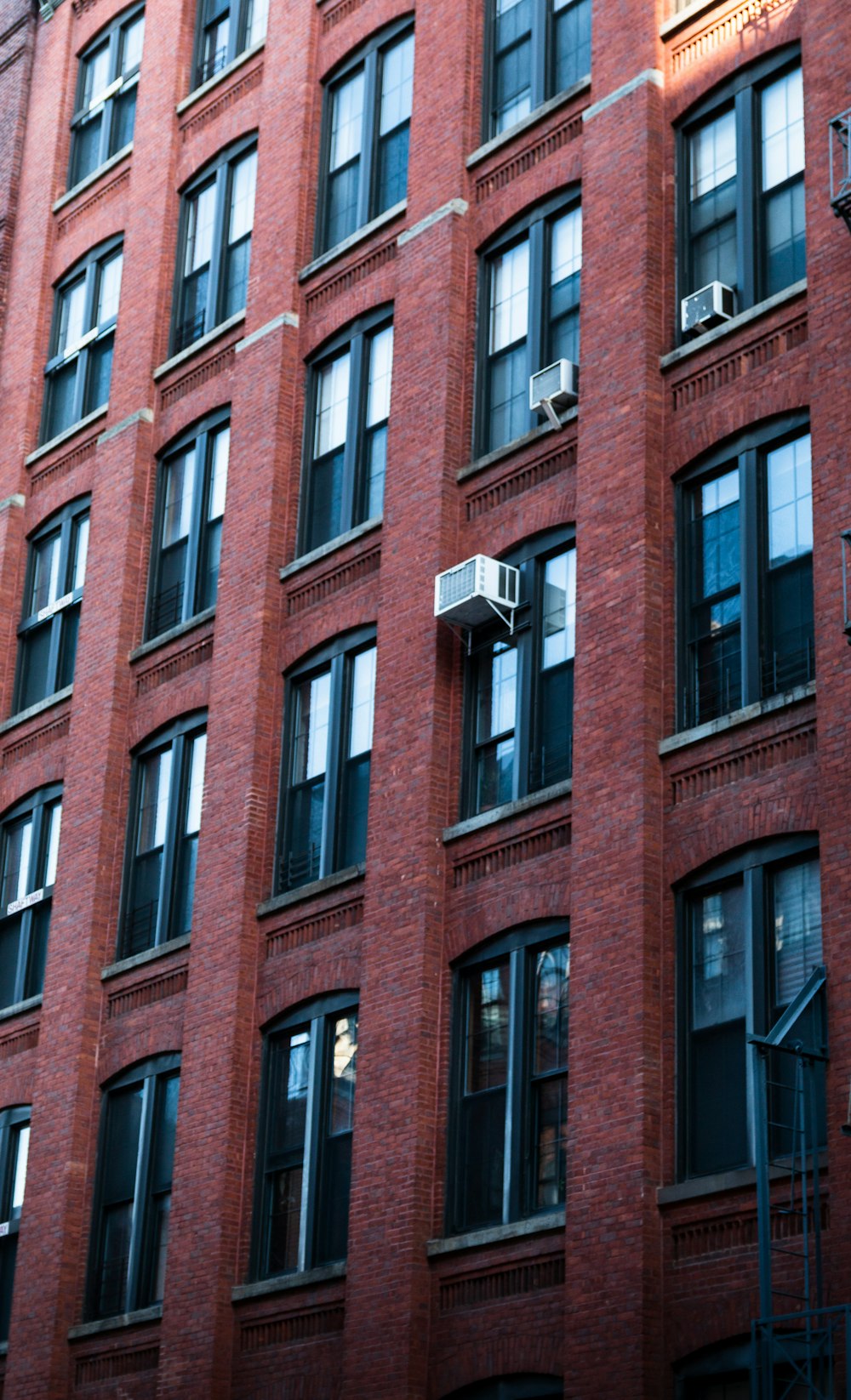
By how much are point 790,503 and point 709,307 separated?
2.43 meters

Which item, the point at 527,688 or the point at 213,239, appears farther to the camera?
the point at 213,239

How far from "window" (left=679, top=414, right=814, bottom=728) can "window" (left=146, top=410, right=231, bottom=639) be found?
8459mm

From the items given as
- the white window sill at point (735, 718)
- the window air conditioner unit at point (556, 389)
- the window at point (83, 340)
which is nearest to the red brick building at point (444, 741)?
the white window sill at point (735, 718)

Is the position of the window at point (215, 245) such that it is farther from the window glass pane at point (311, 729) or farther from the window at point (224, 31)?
the window glass pane at point (311, 729)

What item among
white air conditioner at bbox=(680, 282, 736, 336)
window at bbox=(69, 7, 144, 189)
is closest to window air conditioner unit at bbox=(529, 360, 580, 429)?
white air conditioner at bbox=(680, 282, 736, 336)

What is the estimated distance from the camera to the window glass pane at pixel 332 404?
28.1 meters

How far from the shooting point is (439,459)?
83.1 feet

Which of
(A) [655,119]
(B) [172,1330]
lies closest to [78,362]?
(A) [655,119]

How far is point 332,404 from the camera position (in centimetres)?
2845

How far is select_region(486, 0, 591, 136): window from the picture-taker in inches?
1041

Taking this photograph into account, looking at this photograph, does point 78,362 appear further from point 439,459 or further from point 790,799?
point 790,799

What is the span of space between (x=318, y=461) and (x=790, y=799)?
10132 mm

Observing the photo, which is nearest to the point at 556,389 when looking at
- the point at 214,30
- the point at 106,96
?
the point at 214,30

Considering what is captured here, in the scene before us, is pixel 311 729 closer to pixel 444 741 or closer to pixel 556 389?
pixel 444 741
